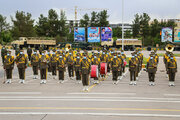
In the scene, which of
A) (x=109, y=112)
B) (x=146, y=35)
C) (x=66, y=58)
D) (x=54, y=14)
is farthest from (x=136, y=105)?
(x=146, y=35)

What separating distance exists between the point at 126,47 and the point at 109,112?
5892cm

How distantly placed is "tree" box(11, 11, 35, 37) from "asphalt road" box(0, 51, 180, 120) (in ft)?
272

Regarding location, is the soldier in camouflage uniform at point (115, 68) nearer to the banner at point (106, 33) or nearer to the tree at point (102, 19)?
the banner at point (106, 33)

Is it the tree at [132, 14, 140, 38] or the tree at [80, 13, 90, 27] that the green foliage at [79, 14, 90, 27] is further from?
the tree at [132, 14, 140, 38]

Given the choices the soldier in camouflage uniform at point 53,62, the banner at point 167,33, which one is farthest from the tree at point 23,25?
the soldier in camouflage uniform at point 53,62

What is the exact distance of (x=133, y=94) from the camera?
44.2ft

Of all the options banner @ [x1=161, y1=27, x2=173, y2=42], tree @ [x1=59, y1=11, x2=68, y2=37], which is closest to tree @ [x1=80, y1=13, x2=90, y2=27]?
tree @ [x1=59, y1=11, x2=68, y2=37]

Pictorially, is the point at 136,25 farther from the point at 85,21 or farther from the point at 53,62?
the point at 53,62

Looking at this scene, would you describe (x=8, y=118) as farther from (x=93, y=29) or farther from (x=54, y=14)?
(x=54, y=14)

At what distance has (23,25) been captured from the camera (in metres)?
98.2

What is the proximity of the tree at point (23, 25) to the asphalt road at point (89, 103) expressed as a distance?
83045 millimetres

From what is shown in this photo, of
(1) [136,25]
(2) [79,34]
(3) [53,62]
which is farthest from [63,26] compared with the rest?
(3) [53,62]

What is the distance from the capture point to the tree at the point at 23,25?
95200 mm

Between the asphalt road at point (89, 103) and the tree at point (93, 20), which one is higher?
the tree at point (93, 20)
